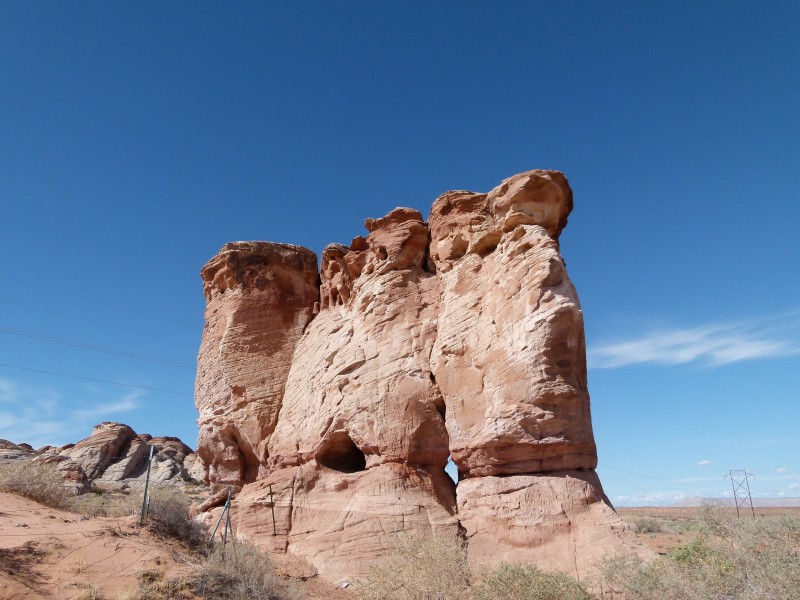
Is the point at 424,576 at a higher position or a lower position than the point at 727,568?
lower

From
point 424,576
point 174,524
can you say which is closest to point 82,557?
point 174,524

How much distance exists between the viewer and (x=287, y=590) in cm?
1091

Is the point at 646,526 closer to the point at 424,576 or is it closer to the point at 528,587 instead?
the point at 528,587

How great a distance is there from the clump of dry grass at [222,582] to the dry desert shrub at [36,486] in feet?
20.2

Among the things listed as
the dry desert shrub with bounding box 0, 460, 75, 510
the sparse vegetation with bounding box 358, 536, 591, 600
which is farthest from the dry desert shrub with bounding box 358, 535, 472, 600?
the dry desert shrub with bounding box 0, 460, 75, 510

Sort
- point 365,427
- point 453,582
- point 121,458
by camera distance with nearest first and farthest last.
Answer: point 453,582 < point 365,427 < point 121,458

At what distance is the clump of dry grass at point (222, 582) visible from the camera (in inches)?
377

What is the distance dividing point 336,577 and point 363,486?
2535 mm

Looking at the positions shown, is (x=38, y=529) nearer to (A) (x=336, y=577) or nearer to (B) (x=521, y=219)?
(A) (x=336, y=577)

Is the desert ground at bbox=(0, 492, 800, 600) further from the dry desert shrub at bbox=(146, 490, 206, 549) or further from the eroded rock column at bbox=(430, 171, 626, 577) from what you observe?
the eroded rock column at bbox=(430, 171, 626, 577)

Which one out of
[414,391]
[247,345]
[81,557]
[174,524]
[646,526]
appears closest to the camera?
[81,557]

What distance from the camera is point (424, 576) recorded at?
9953 mm

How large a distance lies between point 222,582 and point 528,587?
217 inches

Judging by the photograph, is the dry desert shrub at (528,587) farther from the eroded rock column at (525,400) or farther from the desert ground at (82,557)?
the desert ground at (82,557)
